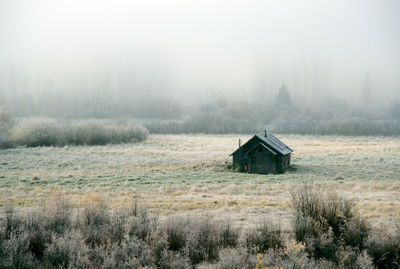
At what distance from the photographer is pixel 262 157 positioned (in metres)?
32.2

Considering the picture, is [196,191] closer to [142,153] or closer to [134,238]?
[134,238]

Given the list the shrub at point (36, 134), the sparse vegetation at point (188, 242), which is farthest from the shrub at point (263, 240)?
the shrub at point (36, 134)

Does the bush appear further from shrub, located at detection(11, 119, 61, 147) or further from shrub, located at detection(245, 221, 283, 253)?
shrub, located at detection(11, 119, 61, 147)

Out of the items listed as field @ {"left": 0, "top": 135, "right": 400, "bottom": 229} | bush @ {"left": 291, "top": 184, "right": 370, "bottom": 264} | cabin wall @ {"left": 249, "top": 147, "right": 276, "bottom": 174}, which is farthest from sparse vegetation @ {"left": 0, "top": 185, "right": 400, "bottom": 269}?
cabin wall @ {"left": 249, "top": 147, "right": 276, "bottom": 174}

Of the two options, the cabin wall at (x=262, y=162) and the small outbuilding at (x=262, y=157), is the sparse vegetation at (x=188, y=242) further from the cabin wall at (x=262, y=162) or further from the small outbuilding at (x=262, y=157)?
the cabin wall at (x=262, y=162)

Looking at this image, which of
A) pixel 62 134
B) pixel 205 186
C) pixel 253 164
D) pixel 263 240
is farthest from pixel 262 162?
pixel 62 134

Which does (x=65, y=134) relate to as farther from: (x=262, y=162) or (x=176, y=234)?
(x=176, y=234)

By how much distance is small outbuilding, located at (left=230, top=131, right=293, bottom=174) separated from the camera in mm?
31500

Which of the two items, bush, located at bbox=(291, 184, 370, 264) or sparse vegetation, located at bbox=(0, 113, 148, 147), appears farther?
sparse vegetation, located at bbox=(0, 113, 148, 147)

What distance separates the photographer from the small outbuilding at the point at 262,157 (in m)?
31.5

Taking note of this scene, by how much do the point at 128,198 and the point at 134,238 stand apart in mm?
9265

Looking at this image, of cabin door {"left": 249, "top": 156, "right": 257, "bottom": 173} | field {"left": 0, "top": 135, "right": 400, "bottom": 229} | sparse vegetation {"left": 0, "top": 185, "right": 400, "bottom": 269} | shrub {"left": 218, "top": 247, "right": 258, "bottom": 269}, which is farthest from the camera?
cabin door {"left": 249, "top": 156, "right": 257, "bottom": 173}

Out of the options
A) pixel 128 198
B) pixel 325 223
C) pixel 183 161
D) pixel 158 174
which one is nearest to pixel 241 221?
pixel 325 223

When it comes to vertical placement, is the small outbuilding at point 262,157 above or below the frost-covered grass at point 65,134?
below
